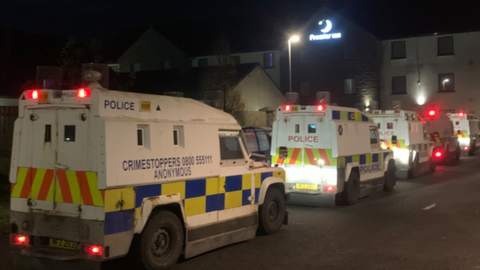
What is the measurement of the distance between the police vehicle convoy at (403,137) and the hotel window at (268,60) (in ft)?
88.3

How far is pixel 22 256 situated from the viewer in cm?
636

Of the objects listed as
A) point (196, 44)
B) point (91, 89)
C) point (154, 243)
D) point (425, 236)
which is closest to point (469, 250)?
point (425, 236)

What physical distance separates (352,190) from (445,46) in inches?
1256

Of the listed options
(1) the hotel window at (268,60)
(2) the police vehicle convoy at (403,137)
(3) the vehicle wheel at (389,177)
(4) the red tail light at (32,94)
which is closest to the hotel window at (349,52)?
(1) the hotel window at (268,60)

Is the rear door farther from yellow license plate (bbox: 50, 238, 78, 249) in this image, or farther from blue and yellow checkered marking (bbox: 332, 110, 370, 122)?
blue and yellow checkered marking (bbox: 332, 110, 370, 122)

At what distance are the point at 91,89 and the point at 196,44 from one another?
41654 mm

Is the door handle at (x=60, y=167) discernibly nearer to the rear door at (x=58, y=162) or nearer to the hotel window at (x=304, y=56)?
the rear door at (x=58, y=162)

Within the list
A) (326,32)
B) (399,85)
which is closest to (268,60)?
(326,32)

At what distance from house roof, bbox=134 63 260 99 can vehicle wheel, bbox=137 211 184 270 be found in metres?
25.5

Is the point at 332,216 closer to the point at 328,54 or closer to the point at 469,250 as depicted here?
the point at 469,250

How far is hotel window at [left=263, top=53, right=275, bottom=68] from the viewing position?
1766 inches

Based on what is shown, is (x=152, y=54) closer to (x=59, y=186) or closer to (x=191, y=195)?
(x=191, y=195)

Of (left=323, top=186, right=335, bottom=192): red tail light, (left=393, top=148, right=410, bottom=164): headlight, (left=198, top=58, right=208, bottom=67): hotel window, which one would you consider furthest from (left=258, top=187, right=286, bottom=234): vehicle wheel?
(left=198, top=58, right=208, bottom=67): hotel window

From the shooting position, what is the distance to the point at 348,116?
498 inches
